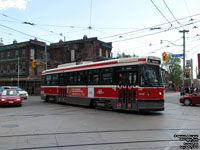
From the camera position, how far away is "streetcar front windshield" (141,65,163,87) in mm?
11281

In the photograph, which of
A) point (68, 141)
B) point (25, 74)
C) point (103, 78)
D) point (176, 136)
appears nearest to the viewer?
point (68, 141)

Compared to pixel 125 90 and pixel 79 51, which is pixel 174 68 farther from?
pixel 125 90

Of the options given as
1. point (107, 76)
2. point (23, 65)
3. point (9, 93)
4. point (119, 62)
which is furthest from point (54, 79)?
point (23, 65)

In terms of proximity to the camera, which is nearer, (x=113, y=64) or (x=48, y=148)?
(x=48, y=148)

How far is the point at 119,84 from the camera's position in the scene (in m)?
12.3

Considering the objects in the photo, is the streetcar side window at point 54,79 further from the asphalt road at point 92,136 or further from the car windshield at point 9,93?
the asphalt road at point 92,136

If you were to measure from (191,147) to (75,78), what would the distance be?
37.6ft

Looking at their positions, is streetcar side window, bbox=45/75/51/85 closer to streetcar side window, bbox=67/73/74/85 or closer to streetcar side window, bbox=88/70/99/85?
streetcar side window, bbox=67/73/74/85

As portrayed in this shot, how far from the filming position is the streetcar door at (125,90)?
1166 centimetres

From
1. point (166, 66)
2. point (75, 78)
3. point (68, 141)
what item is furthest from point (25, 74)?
point (166, 66)

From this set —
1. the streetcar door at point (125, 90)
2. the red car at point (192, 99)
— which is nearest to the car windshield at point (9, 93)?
the streetcar door at point (125, 90)

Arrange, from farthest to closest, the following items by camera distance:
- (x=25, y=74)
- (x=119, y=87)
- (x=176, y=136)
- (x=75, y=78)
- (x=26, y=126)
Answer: (x=25, y=74) → (x=75, y=78) → (x=119, y=87) → (x=26, y=126) → (x=176, y=136)

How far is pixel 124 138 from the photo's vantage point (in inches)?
254

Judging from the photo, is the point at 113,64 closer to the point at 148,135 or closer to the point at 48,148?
the point at 148,135
